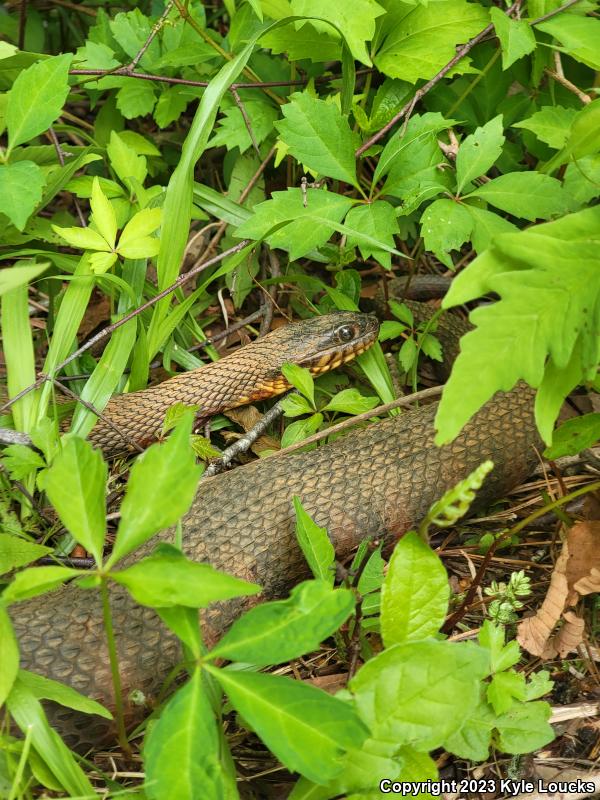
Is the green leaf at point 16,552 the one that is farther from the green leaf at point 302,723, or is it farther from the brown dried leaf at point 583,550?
the brown dried leaf at point 583,550

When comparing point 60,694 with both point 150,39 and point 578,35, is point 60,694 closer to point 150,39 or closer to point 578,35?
point 150,39

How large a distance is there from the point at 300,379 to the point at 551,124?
167 centimetres

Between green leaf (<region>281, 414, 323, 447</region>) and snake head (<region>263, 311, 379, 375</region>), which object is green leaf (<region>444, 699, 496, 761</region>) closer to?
green leaf (<region>281, 414, 323, 447</region>)

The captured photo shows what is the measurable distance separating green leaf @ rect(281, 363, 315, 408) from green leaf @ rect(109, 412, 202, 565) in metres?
1.75

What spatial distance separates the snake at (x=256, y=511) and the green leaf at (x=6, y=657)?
0.54 meters

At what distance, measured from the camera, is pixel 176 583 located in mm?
2246

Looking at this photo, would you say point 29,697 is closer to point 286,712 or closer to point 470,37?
point 286,712

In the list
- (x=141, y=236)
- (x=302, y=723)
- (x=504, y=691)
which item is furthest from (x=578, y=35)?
(x=302, y=723)

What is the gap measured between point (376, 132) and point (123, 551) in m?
2.73

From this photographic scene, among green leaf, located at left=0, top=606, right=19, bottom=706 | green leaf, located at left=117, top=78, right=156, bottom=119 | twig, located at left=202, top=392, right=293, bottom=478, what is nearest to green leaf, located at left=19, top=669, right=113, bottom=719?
green leaf, located at left=0, top=606, right=19, bottom=706

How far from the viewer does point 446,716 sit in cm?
239

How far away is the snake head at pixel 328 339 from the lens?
440 centimetres

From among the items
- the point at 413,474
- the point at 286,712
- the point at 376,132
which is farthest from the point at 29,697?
the point at 376,132

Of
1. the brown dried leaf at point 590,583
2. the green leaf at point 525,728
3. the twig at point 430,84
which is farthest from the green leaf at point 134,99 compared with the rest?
the green leaf at point 525,728
